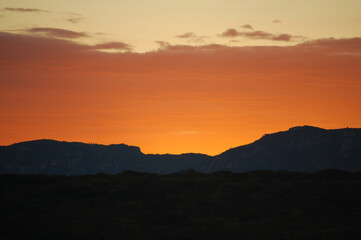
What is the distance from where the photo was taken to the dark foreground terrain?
69500 mm

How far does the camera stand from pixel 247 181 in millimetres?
95250

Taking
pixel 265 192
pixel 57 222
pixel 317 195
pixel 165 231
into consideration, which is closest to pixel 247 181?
pixel 265 192

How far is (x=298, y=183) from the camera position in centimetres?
9350

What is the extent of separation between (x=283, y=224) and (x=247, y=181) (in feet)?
72.9

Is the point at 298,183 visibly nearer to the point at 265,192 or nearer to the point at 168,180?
the point at 265,192

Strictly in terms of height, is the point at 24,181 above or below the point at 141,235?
above

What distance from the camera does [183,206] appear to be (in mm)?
81688

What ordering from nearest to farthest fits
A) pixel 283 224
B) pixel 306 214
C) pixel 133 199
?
pixel 283 224, pixel 306 214, pixel 133 199

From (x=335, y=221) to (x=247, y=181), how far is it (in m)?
22.3

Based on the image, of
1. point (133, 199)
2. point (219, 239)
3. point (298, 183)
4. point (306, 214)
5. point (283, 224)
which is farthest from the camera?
point (298, 183)

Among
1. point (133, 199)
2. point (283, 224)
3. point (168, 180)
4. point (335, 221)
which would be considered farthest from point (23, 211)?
point (335, 221)

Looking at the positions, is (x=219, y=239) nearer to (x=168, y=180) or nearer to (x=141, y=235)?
(x=141, y=235)

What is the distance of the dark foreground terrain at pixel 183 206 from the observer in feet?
228

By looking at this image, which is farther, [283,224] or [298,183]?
[298,183]
